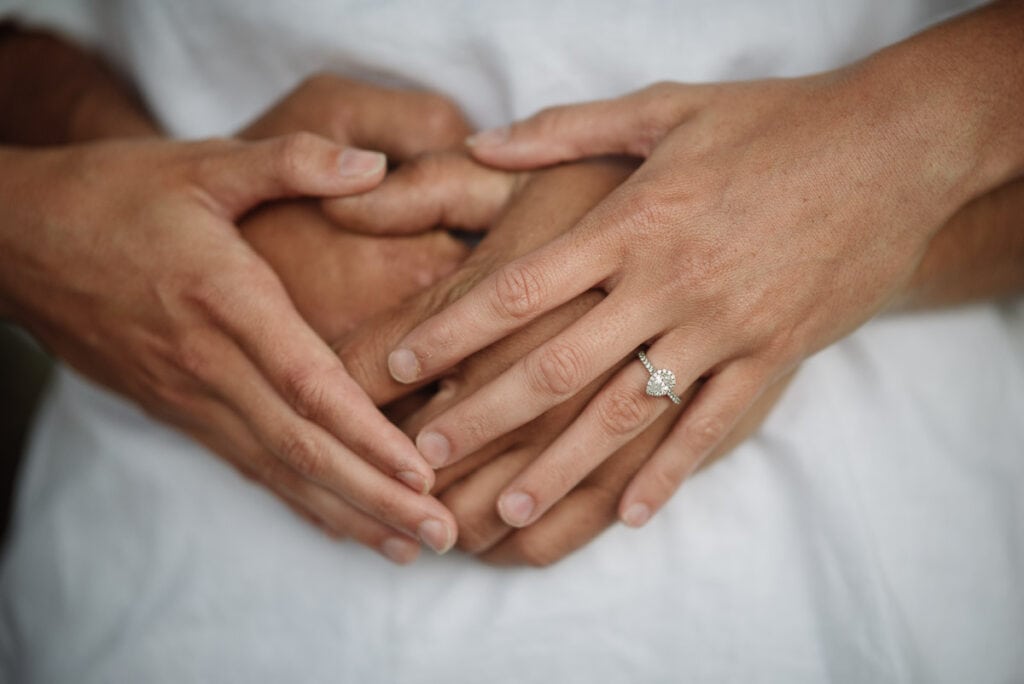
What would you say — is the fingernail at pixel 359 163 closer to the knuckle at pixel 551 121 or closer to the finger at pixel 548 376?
the knuckle at pixel 551 121

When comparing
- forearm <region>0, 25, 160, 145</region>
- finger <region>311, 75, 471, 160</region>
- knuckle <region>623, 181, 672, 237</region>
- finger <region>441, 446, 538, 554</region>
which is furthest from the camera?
forearm <region>0, 25, 160, 145</region>

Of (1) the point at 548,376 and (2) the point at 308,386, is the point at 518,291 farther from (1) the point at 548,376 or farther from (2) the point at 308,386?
(2) the point at 308,386

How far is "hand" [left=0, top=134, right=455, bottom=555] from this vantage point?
0.83 metres

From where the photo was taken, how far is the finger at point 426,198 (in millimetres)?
902

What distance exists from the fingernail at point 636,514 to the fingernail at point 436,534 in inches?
7.6

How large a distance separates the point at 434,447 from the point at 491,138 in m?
0.36

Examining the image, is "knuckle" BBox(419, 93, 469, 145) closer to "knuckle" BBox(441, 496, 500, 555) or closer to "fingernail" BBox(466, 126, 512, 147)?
"fingernail" BBox(466, 126, 512, 147)

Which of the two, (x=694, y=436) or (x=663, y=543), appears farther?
(x=663, y=543)

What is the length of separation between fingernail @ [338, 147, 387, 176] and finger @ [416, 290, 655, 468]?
11.5 inches

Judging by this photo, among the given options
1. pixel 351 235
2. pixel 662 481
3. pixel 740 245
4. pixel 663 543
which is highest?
pixel 351 235

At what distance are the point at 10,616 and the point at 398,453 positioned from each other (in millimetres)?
719

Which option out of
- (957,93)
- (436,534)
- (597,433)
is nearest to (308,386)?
(436,534)

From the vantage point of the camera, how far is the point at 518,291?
2.50ft

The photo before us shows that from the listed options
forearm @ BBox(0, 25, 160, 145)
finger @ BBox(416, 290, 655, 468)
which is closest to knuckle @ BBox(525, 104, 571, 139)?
finger @ BBox(416, 290, 655, 468)
